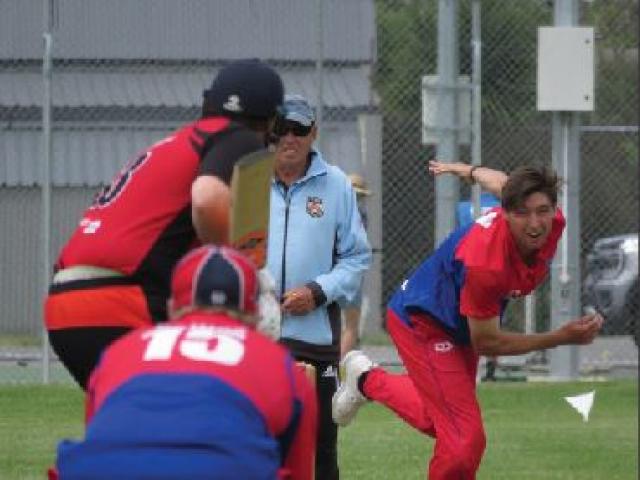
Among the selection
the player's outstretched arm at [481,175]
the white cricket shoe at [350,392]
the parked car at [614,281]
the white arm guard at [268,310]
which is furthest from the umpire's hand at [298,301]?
the parked car at [614,281]

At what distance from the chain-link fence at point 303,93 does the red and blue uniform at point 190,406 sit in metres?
11.5

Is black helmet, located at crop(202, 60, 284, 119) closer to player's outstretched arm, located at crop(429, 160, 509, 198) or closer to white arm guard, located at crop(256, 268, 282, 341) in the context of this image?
white arm guard, located at crop(256, 268, 282, 341)

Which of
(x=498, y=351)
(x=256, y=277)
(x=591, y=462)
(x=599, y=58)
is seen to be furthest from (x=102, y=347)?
(x=599, y=58)

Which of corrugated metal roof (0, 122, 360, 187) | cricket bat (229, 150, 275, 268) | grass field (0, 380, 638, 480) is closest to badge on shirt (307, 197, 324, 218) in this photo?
grass field (0, 380, 638, 480)

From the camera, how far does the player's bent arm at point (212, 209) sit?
20.2ft

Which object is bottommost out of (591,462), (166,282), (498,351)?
(591,462)

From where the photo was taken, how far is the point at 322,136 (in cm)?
1748

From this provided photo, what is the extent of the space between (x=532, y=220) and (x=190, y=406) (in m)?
3.66

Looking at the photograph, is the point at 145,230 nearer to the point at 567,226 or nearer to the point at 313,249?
the point at 313,249

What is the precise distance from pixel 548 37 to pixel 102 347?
35.1 ft

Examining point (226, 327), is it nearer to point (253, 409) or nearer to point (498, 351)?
point (253, 409)

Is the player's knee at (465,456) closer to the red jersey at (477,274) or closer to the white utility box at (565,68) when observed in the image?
the red jersey at (477,274)

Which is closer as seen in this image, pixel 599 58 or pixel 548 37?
pixel 548 37

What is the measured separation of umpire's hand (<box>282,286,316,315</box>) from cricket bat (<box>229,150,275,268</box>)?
9.42 feet
